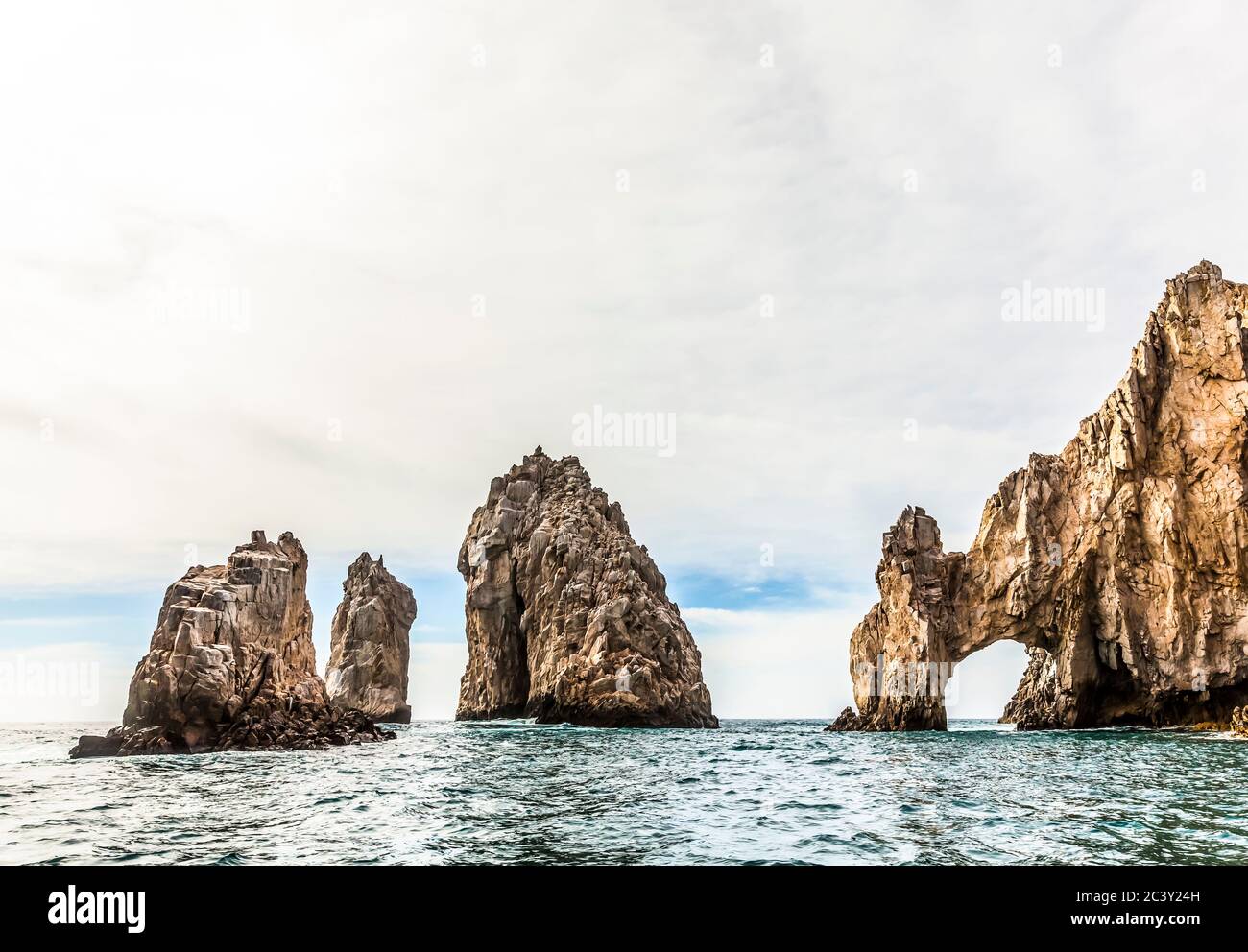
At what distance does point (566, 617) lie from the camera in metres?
94.2

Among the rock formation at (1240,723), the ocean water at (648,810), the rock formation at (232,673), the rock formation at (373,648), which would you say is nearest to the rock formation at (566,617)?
the rock formation at (373,648)

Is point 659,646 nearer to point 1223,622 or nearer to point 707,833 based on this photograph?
point 1223,622

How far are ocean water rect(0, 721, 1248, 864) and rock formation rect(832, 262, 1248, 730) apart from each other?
22583 millimetres

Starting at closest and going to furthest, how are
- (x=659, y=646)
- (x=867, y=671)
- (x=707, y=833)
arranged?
1. (x=707, y=833)
2. (x=867, y=671)
3. (x=659, y=646)

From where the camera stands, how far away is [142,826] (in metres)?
19.6

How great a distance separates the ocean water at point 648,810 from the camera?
15148 millimetres

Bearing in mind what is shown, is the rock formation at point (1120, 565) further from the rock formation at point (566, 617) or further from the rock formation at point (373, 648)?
the rock formation at point (373, 648)

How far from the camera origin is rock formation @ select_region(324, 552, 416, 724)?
11088cm

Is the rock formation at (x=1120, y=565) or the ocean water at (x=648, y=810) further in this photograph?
the rock formation at (x=1120, y=565)

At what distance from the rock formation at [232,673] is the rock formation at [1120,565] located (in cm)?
4629

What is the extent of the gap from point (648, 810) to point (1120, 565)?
55428 millimetres

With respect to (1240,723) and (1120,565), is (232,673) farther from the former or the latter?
(1120,565)

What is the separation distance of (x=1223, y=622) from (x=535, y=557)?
229 feet
